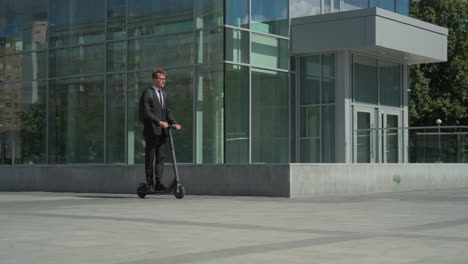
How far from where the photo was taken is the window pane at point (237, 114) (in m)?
18.2

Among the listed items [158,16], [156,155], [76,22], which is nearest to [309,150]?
[158,16]

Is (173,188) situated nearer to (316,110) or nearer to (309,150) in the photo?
(309,150)

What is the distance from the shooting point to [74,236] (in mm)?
6375

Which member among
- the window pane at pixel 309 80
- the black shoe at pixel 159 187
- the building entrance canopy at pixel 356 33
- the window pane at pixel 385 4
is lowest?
the black shoe at pixel 159 187

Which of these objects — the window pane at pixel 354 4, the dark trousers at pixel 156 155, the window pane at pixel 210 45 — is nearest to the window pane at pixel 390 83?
→ the window pane at pixel 354 4

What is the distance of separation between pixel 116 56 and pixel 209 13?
120 inches

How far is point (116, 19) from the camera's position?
1994 cm

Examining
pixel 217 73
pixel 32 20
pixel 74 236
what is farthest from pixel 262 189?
pixel 32 20

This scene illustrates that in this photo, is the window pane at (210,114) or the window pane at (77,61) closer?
the window pane at (210,114)

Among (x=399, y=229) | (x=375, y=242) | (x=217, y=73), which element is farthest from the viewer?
(x=217, y=73)

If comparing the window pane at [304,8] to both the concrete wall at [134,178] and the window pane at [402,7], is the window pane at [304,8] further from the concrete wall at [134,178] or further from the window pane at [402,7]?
the concrete wall at [134,178]

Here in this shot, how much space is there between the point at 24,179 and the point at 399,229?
13.8 metres

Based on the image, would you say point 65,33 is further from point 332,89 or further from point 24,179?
point 332,89

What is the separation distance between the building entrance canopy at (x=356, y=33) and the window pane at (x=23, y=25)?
702cm
